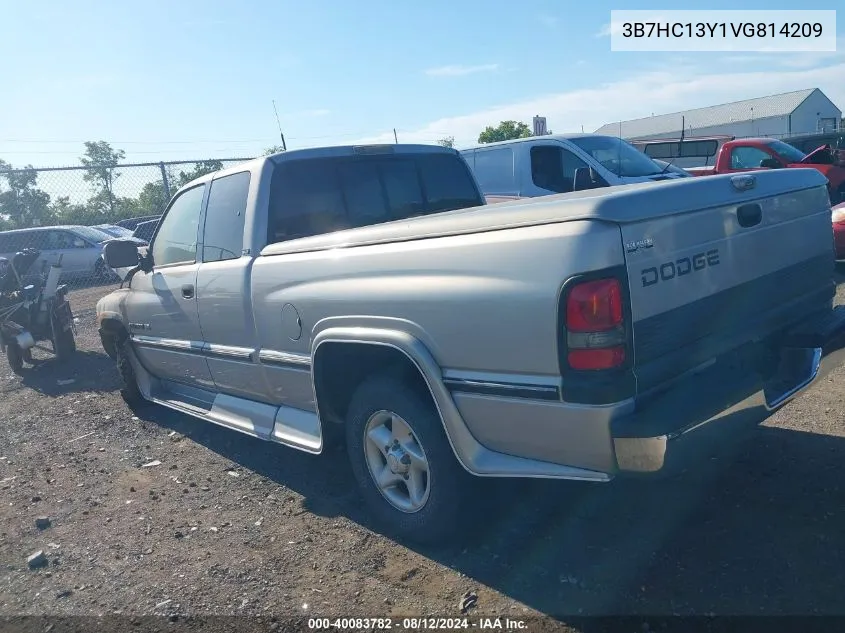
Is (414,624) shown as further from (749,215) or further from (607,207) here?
(749,215)

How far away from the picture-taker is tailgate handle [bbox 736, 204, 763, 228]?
10.0 feet

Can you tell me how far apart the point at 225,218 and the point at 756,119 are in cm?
5737

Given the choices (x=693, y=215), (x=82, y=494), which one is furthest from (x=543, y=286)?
(x=82, y=494)

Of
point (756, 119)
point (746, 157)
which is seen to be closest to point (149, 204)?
point (746, 157)

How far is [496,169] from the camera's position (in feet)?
37.3

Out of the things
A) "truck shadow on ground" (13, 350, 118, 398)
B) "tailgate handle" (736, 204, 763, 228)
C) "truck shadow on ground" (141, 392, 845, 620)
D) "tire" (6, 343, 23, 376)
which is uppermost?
"tailgate handle" (736, 204, 763, 228)

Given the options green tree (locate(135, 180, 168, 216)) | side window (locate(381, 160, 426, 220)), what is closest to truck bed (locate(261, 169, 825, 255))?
side window (locate(381, 160, 426, 220))

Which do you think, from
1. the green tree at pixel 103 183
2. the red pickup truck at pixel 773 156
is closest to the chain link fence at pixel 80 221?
the green tree at pixel 103 183

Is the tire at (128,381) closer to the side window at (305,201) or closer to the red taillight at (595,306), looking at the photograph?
the side window at (305,201)

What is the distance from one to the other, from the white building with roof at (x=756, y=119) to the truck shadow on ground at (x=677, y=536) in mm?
52119

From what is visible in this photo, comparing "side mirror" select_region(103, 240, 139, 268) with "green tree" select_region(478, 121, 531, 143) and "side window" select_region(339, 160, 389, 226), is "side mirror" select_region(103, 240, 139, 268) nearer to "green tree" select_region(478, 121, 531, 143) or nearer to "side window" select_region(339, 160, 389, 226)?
"side window" select_region(339, 160, 389, 226)

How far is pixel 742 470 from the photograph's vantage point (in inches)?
156

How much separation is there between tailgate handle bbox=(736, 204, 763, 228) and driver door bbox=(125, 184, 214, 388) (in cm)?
343

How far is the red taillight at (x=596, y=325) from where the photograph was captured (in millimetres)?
Answer: 2512
